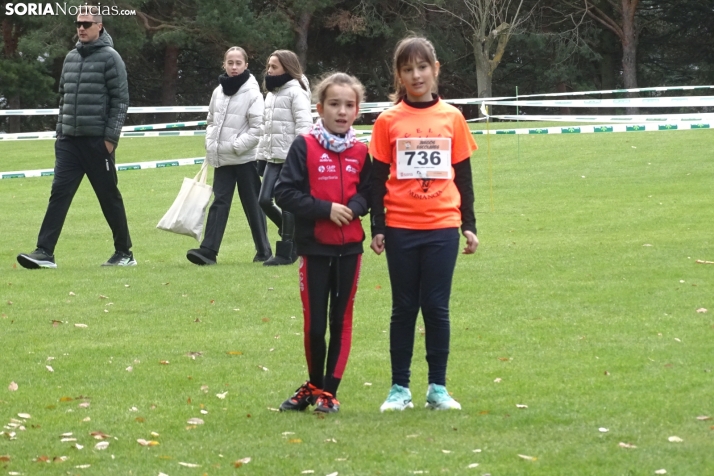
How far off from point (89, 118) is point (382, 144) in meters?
5.57

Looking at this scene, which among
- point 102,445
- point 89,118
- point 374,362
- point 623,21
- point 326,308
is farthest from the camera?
point 623,21

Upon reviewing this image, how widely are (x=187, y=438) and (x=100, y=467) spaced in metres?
0.55

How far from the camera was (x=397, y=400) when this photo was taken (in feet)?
18.3

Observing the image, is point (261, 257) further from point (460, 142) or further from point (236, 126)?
point (460, 142)

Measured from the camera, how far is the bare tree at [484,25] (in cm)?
4262

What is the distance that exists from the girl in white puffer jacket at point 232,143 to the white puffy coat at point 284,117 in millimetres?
185

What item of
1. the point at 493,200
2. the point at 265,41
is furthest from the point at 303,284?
the point at 265,41

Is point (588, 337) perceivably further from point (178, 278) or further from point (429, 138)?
point (178, 278)

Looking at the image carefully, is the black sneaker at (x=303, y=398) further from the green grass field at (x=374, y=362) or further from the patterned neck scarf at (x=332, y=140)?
the patterned neck scarf at (x=332, y=140)

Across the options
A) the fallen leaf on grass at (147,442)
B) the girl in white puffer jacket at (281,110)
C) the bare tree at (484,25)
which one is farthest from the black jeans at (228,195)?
the bare tree at (484,25)

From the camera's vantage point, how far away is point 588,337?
7.32 metres

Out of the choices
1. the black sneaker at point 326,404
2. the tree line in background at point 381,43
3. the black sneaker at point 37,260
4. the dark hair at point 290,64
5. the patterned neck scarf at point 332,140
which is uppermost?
the tree line in background at point 381,43

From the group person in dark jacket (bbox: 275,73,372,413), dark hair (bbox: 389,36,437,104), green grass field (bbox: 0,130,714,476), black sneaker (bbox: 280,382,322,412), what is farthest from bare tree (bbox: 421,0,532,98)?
black sneaker (bbox: 280,382,322,412)

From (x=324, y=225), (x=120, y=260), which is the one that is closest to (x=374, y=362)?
(x=324, y=225)
